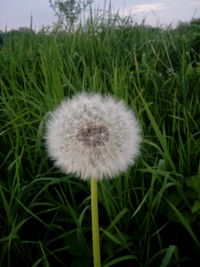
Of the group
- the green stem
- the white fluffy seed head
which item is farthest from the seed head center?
the green stem

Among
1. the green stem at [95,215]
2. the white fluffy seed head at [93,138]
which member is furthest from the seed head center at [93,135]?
the green stem at [95,215]

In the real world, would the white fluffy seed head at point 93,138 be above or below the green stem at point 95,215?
above

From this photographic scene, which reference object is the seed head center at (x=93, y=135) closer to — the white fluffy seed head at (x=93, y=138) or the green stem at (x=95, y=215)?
the white fluffy seed head at (x=93, y=138)

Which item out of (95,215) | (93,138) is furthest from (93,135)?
(95,215)

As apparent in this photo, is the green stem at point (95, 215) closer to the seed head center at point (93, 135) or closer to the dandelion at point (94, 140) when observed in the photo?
the dandelion at point (94, 140)

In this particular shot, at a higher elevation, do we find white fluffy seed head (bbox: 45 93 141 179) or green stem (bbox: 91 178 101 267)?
white fluffy seed head (bbox: 45 93 141 179)

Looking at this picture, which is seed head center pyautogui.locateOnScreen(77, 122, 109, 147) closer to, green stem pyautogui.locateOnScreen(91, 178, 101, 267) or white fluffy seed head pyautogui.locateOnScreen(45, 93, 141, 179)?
white fluffy seed head pyautogui.locateOnScreen(45, 93, 141, 179)

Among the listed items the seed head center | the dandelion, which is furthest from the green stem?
the seed head center

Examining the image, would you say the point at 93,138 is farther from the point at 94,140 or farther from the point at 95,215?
the point at 95,215
